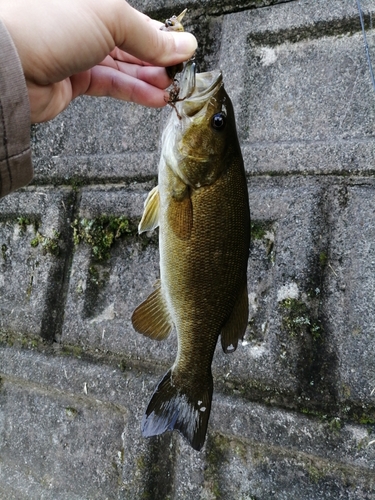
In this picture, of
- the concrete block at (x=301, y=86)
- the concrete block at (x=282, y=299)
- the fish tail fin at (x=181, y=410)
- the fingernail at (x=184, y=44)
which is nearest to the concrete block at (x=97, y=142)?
the concrete block at (x=301, y=86)

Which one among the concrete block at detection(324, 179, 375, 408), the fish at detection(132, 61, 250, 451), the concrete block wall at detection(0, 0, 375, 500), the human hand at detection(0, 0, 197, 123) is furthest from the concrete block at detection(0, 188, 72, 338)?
the concrete block at detection(324, 179, 375, 408)

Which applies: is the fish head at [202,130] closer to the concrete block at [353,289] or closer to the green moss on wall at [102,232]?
the concrete block at [353,289]

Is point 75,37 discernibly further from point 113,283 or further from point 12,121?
point 113,283

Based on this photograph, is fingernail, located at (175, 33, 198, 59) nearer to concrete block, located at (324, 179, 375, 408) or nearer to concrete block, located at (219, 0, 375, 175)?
concrete block, located at (219, 0, 375, 175)

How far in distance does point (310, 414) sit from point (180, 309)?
674 mm

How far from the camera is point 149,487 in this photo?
6.81 feet

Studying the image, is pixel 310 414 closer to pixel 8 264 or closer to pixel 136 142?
pixel 136 142

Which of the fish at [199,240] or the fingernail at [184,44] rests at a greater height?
the fingernail at [184,44]

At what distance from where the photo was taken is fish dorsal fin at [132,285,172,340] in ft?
5.47

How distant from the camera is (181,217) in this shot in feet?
5.02

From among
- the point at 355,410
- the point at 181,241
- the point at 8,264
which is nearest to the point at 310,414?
the point at 355,410

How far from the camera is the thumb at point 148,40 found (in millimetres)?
1470

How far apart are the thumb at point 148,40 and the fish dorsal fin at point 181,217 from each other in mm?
438

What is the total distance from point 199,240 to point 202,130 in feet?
1.09
